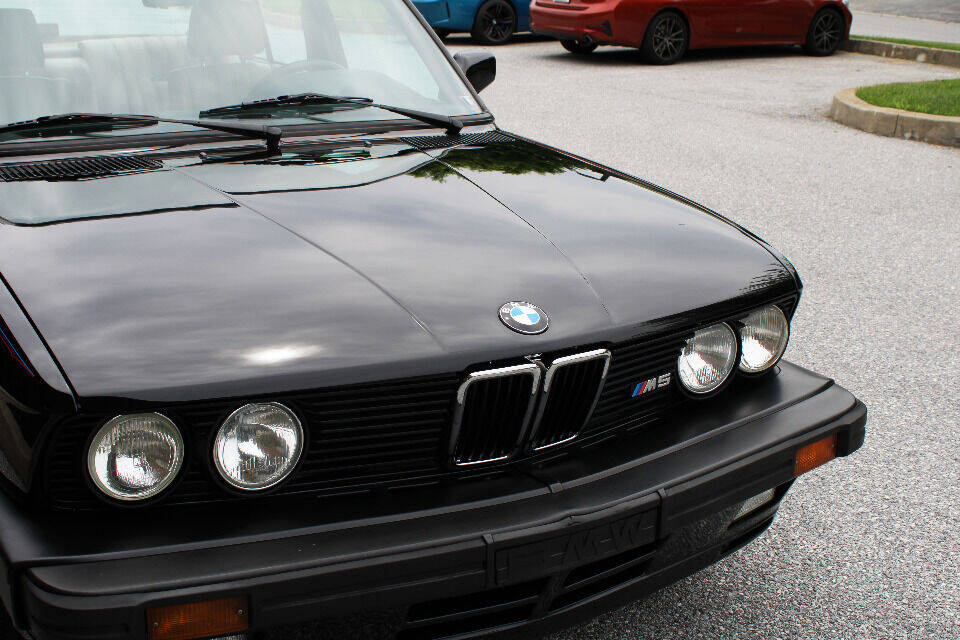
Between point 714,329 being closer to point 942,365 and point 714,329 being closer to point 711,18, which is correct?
point 942,365

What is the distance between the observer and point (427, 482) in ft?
5.73

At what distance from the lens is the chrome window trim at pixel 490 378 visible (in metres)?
1.69

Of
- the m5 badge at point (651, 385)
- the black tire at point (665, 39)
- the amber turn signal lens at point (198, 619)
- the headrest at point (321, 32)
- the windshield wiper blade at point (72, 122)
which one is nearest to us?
the amber turn signal lens at point (198, 619)

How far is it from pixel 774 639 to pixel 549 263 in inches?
45.3

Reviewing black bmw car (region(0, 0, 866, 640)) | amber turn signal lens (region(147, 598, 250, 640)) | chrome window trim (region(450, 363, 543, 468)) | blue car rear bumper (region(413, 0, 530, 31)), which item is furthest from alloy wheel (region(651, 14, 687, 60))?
amber turn signal lens (region(147, 598, 250, 640))

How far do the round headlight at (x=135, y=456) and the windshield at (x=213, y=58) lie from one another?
1.15 m

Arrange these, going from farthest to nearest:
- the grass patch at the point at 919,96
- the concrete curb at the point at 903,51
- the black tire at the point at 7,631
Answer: the concrete curb at the point at 903,51, the grass patch at the point at 919,96, the black tire at the point at 7,631

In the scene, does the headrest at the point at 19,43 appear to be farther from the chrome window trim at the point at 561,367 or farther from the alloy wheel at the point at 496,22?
the alloy wheel at the point at 496,22

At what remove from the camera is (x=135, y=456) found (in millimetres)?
1570

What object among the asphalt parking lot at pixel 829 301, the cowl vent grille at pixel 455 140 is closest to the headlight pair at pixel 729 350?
the asphalt parking lot at pixel 829 301

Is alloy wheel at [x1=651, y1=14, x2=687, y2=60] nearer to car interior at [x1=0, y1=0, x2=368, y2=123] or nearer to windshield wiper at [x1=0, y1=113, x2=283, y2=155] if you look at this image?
car interior at [x1=0, y1=0, x2=368, y2=123]

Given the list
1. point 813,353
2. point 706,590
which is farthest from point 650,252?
point 813,353

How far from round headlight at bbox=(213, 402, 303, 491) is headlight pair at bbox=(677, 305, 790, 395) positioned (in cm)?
88

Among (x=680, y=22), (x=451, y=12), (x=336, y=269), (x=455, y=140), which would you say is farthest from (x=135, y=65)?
(x=451, y=12)
